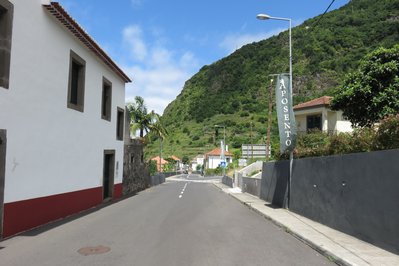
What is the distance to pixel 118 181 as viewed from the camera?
2322cm

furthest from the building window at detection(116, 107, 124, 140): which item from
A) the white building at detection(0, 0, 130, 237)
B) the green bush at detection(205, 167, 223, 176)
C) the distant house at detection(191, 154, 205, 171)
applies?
the distant house at detection(191, 154, 205, 171)

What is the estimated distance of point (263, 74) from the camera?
11850cm

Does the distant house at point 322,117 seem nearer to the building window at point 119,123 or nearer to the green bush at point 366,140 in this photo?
the building window at point 119,123

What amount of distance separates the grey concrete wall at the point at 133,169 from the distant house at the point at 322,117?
56.4ft

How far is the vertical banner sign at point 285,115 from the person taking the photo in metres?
16.1

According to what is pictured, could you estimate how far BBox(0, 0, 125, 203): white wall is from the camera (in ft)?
33.9

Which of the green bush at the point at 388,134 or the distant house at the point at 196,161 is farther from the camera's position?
the distant house at the point at 196,161

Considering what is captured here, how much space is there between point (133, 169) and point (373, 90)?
16609 millimetres

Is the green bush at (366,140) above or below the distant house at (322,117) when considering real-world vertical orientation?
below

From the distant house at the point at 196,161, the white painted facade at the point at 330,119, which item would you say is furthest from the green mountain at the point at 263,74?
the white painted facade at the point at 330,119

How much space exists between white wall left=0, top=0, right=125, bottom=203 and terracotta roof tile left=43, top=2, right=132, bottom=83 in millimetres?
191

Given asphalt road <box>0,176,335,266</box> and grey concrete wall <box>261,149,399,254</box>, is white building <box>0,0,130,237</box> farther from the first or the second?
grey concrete wall <box>261,149,399,254</box>

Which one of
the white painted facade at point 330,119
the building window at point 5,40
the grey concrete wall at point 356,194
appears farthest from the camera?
the white painted facade at point 330,119

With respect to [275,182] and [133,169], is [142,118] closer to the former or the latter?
[133,169]
